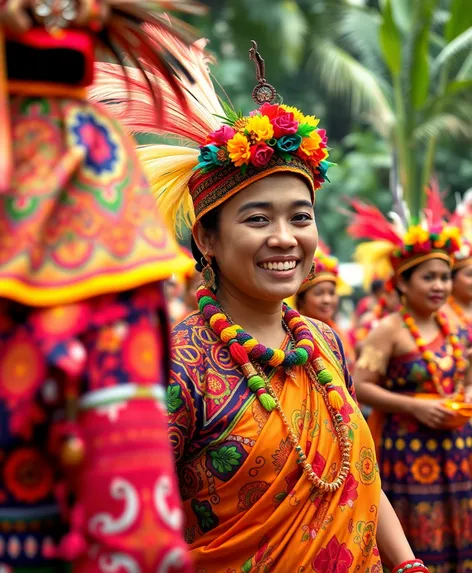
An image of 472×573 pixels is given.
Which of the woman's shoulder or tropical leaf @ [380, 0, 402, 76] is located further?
tropical leaf @ [380, 0, 402, 76]

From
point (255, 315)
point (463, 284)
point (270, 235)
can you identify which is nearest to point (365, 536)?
point (255, 315)

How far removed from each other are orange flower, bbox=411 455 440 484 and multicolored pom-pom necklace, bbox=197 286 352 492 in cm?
287

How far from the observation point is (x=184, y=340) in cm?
341

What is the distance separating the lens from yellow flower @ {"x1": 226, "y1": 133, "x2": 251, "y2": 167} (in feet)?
11.1

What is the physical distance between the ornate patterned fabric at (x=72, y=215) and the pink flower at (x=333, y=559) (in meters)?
1.64

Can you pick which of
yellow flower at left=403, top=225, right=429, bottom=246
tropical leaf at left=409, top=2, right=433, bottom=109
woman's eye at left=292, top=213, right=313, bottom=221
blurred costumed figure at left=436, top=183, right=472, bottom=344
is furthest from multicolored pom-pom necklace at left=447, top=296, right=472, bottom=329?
tropical leaf at left=409, top=2, right=433, bottom=109

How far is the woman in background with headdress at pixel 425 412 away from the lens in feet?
20.0

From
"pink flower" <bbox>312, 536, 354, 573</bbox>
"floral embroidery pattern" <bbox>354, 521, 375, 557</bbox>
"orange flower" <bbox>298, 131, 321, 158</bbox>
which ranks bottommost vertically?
"pink flower" <bbox>312, 536, 354, 573</bbox>

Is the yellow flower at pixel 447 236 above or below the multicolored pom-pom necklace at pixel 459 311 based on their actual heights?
above

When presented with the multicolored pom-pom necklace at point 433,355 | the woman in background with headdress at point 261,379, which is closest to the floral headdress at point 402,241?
the multicolored pom-pom necklace at point 433,355

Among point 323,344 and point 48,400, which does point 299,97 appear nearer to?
point 323,344

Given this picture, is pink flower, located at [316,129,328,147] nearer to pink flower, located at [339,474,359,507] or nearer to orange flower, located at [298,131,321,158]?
orange flower, located at [298,131,321,158]

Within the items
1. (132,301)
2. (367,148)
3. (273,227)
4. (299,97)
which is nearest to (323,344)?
(273,227)

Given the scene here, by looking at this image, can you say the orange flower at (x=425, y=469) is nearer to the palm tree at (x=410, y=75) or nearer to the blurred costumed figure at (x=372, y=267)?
the blurred costumed figure at (x=372, y=267)
